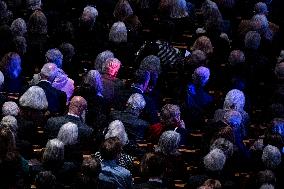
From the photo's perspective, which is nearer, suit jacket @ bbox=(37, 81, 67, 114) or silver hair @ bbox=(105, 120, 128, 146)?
silver hair @ bbox=(105, 120, 128, 146)

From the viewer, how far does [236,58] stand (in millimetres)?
17625

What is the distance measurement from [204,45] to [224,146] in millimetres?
3565

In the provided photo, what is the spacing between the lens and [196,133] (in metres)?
16.2

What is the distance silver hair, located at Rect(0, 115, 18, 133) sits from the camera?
45.6 ft

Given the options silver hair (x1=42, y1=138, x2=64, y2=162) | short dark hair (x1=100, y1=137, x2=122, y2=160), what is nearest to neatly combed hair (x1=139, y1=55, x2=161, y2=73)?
silver hair (x1=42, y1=138, x2=64, y2=162)

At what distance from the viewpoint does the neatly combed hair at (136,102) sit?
15748 millimetres

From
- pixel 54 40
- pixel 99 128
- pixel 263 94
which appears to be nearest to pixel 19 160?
pixel 99 128

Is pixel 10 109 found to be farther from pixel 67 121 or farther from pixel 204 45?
pixel 204 45

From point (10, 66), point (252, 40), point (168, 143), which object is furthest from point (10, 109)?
point (252, 40)

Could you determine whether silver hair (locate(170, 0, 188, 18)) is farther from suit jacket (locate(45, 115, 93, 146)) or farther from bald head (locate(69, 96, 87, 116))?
suit jacket (locate(45, 115, 93, 146))

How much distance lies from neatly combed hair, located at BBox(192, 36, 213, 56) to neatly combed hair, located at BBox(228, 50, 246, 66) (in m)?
0.43

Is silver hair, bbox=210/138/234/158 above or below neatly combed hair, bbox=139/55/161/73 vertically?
below

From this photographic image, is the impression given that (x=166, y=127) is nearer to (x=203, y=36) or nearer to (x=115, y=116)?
(x=115, y=116)

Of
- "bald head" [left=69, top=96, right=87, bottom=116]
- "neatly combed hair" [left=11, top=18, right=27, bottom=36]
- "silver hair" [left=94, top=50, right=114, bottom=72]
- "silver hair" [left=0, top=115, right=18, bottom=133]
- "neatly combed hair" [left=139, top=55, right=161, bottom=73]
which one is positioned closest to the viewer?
"silver hair" [left=0, top=115, right=18, bottom=133]
